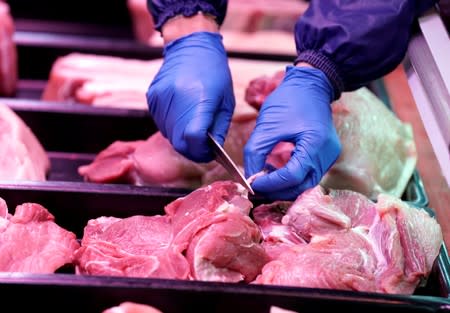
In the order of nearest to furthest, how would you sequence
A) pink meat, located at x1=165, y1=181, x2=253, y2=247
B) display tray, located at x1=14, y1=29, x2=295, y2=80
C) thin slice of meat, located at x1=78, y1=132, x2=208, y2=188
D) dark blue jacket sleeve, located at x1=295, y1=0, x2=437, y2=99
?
pink meat, located at x1=165, y1=181, x2=253, y2=247
dark blue jacket sleeve, located at x1=295, y1=0, x2=437, y2=99
thin slice of meat, located at x1=78, y1=132, x2=208, y2=188
display tray, located at x1=14, y1=29, x2=295, y2=80

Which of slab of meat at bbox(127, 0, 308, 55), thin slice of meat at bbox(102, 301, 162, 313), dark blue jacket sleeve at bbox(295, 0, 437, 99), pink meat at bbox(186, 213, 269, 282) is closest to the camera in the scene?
thin slice of meat at bbox(102, 301, 162, 313)

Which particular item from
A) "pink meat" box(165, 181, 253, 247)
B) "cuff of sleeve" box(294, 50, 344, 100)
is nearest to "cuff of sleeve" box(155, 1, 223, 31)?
"cuff of sleeve" box(294, 50, 344, 100)

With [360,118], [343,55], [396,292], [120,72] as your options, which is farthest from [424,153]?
[120,72]

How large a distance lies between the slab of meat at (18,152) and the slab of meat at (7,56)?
1.92 ft

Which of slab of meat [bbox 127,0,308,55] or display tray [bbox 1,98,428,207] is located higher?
slab of meat [bbox 127,0,308,55]

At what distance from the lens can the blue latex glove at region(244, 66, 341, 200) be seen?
98.9 inches

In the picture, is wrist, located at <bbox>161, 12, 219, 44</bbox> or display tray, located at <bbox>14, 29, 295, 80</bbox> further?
display tray, located at <bbox>14, 29, 295, 80</bbox>

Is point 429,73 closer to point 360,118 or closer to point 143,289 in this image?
point 360,118

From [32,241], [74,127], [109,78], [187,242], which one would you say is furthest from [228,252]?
[109,78]

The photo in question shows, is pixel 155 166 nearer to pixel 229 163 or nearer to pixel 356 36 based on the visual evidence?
pixel 229 163

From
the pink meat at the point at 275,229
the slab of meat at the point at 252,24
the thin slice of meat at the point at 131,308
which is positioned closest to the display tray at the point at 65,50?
the slab of meat at the point at 252,24

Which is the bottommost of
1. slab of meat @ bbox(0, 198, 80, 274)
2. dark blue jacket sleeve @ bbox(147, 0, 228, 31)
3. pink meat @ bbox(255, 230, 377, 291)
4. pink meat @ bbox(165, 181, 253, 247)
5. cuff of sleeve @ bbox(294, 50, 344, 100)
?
slab of meat @ bbox(0, 198, 80, 274)

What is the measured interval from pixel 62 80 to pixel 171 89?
114 cm

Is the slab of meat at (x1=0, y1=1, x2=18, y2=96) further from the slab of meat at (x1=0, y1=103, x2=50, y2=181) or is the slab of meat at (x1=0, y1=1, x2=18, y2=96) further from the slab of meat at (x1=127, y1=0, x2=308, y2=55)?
the slab of meat at (x1=127, y1=0, x2=308, y2=55)
